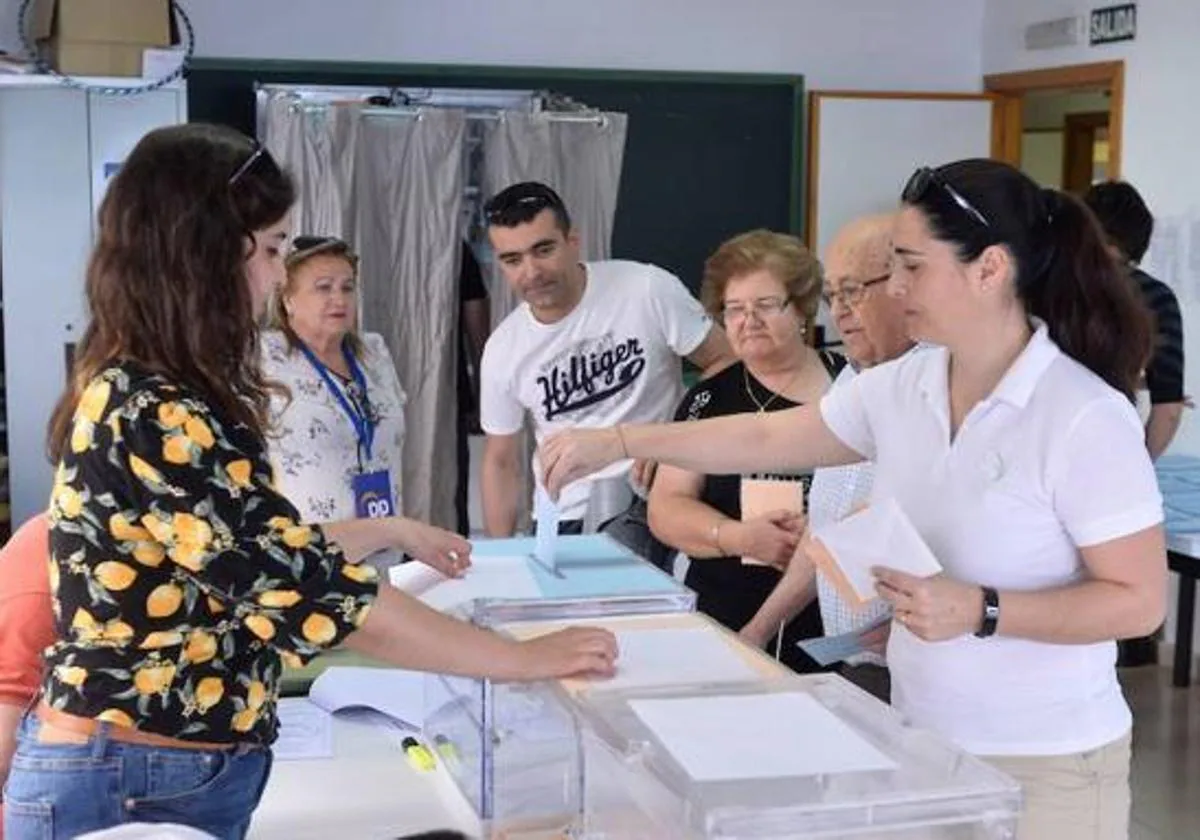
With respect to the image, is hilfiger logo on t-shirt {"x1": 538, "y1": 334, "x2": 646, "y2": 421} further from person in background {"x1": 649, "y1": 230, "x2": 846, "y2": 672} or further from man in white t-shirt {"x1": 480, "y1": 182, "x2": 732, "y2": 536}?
person in background {"x1": 649, "y1": 230, "x2": 846, "y2": 672}

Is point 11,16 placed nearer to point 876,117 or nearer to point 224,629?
point 876,117

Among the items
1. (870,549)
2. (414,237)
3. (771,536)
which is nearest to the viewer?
(870,549)

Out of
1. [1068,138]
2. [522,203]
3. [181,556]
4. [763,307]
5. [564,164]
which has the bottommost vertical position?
[181,556]

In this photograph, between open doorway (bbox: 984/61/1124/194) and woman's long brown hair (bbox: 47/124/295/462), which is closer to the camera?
woman's long brown hair (bbox: 47/124/295/462)

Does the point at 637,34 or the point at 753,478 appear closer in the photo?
the point at 753,478

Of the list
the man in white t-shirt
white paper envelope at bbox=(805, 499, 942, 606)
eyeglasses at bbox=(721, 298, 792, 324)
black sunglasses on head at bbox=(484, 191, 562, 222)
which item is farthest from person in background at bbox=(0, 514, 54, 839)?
black sunglasses on head at bbox=(484, 191, 562, 222)

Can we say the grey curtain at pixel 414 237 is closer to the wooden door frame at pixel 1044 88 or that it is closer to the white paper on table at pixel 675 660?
the wooden door frame at pixel 1044 88

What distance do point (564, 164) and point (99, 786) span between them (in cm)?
390

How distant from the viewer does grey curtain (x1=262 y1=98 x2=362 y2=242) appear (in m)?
4.86

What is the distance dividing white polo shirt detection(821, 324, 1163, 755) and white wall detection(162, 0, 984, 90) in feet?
13.7

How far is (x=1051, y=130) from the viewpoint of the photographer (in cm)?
809

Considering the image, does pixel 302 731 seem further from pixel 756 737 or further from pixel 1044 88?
pixel 1044 88

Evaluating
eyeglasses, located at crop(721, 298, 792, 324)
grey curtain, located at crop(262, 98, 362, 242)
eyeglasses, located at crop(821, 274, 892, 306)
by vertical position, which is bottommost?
eyeglasses, located at crop(721, 298, 792, 324)

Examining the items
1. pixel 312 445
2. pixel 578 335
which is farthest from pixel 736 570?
pixel 312 445
